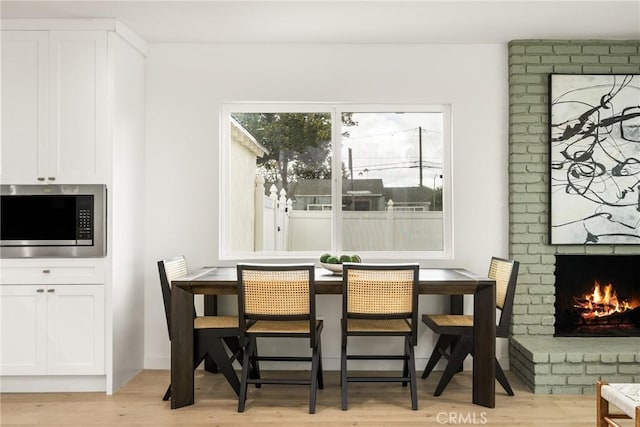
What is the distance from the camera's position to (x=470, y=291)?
3564mm

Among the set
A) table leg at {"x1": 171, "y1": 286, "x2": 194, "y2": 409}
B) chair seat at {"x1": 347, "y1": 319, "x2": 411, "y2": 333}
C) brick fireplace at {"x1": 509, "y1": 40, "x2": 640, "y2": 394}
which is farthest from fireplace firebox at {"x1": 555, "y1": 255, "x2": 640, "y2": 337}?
table leg at {"x1": 171, "y1": 286, "x2": 194, "y2": 409}

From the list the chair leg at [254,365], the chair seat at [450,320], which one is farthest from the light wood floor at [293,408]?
the chair seat at [450,320]

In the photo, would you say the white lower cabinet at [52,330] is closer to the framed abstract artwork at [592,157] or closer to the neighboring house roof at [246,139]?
the neighboring house roof at [246,139]

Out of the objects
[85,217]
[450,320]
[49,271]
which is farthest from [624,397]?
[49,271]

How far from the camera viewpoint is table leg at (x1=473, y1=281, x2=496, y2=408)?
3506mm

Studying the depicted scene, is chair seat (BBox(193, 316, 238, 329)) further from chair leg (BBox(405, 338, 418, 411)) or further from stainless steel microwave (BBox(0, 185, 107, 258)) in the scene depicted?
chair leg (BBox(405, 338, 418, 411))

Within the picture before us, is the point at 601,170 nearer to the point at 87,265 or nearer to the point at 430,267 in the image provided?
the point at 430,267

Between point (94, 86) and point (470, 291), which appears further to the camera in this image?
point (94, 86)

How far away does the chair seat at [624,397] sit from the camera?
2.41 m

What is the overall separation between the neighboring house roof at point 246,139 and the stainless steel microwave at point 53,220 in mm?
1220

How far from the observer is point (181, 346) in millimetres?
3514

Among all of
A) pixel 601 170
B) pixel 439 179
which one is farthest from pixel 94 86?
pixel 601 170

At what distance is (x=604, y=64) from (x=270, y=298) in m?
3.17

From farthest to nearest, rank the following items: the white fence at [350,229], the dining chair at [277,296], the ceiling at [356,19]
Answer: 1. the white fence at [350,229]
2. the ceiling at [356,19]
3. the dining chair at [277,296]
